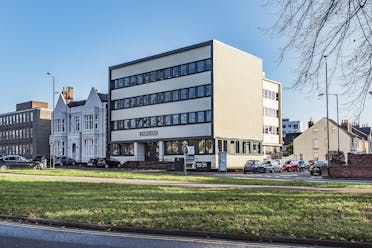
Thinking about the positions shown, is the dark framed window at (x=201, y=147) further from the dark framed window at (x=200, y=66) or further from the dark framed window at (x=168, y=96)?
the dark framed window at (x=200, y=66)

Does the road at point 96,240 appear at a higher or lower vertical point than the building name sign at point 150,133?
lower

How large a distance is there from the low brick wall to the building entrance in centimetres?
2843

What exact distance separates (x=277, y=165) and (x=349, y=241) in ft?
144

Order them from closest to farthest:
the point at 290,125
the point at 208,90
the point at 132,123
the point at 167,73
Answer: the point at 208,90
the point at 167,73
the point at 132,123
the point at 290,125

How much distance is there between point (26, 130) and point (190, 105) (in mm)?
52441

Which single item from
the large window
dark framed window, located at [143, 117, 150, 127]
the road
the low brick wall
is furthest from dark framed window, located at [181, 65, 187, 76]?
→ the road

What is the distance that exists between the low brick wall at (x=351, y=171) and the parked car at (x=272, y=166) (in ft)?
49.0

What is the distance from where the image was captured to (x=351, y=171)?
33.3 metres

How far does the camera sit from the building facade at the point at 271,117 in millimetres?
67688

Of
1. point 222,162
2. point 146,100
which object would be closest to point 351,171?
point 222,162

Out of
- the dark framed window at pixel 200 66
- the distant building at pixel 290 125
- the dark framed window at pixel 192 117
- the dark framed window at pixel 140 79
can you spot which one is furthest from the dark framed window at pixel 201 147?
the distant building at pixel 290 125

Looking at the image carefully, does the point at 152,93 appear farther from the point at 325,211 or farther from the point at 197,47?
the point at 325,211

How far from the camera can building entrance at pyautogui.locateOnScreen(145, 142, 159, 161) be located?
191 feet

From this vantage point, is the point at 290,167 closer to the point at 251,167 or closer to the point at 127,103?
the point at 251,167
